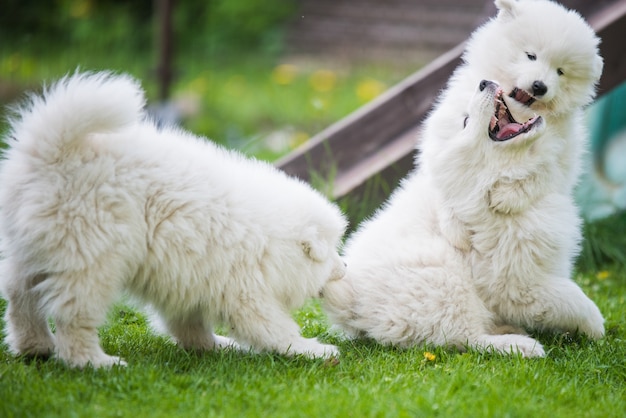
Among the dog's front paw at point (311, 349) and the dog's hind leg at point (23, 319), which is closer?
the dog's hind leg at point (23, 319)

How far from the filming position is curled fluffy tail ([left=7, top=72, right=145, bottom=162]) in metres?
3.29

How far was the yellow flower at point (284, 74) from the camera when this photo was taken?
1111 cm

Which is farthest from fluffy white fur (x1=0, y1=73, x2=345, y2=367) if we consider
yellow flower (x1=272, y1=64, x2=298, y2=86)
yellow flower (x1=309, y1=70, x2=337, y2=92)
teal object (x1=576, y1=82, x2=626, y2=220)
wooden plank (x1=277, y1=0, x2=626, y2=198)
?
yellow flower (x1=272, y1=64, x2=298, y2=86)

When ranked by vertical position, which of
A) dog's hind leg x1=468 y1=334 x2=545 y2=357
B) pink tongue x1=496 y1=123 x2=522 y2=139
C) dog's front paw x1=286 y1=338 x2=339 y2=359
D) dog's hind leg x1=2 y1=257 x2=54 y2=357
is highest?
pink tongue x1=496 y1=123 x2=522 y2=139

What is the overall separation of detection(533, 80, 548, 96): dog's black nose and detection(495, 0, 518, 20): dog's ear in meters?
0.48

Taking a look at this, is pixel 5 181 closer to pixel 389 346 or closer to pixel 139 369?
pixel 139 369

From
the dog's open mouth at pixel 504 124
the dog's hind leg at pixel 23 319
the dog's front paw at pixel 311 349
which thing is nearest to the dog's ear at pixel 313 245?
the dog's front paw at pixel 311 349

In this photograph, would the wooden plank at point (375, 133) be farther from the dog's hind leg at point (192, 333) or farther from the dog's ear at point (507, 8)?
the dog's hind leg at point (192, 333)

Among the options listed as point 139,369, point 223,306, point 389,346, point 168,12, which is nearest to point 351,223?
point 389,346

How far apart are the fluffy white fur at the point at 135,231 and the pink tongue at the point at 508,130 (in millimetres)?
1001

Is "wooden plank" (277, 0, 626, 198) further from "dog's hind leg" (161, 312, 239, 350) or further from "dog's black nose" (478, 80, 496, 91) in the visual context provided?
"dog's hind leg" (161, 312, 239, 350)

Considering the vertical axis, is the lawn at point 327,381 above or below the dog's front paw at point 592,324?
below

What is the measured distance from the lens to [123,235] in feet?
10.8

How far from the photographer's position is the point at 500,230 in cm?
403
